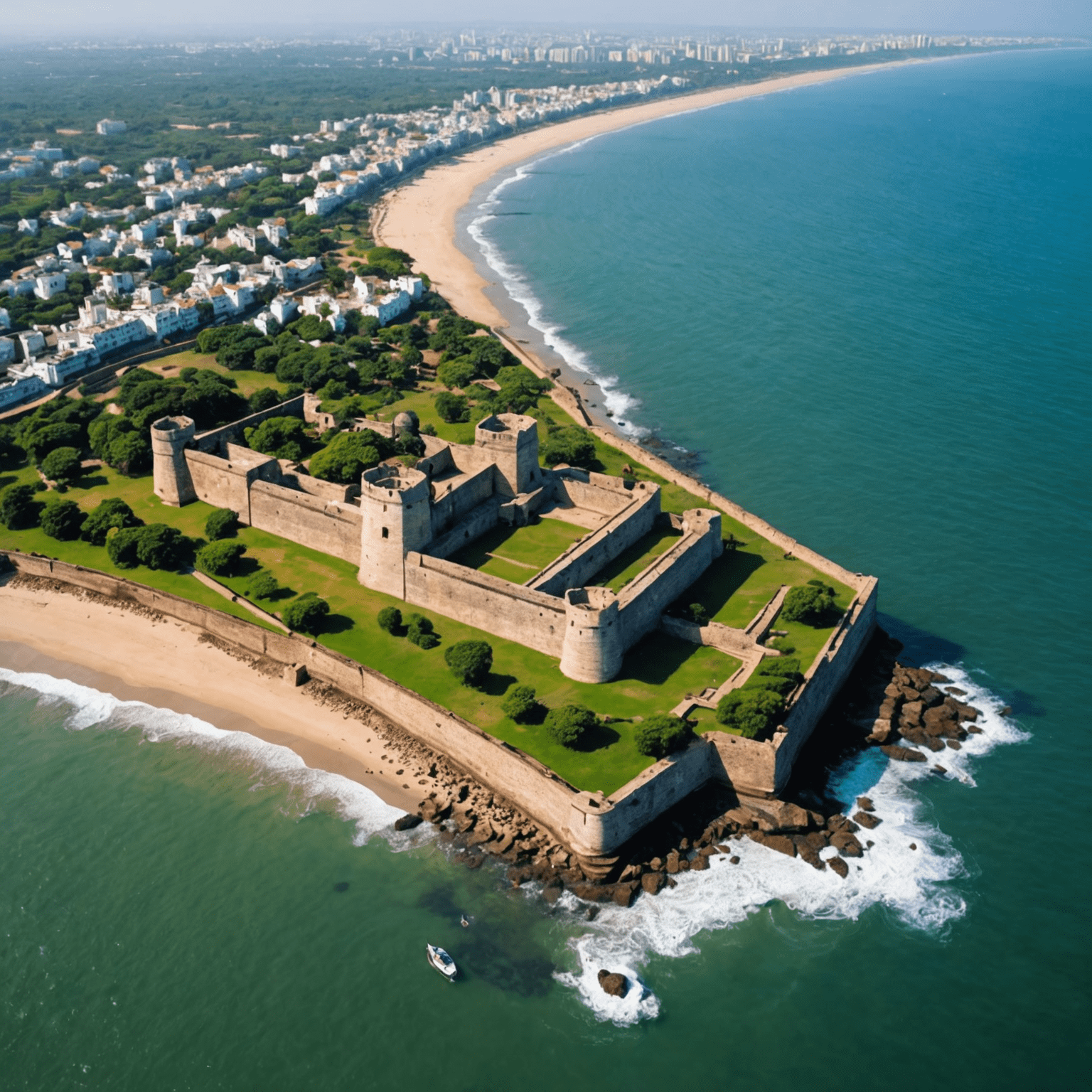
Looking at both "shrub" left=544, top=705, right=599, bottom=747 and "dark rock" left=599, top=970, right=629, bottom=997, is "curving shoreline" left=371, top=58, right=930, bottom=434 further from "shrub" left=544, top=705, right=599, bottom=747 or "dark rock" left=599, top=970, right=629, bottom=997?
"dark rock" left=599, top=970, right=629, bottom=997

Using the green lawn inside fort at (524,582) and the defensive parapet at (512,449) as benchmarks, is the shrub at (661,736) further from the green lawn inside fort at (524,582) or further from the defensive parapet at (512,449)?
the defensive parapet at (512,449)

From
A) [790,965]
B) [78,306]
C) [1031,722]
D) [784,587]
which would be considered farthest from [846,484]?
[78,306]

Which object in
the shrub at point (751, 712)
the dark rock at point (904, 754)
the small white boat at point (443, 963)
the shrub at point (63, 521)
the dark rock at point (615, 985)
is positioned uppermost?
the shrub at point (751, 712)

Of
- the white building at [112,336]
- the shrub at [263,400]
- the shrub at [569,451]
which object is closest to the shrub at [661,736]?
the shrub at [569,451]

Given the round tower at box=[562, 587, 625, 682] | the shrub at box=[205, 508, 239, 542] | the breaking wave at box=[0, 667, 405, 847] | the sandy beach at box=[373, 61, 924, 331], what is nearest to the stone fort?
the round tower at box=[562, 587, 625, 682]

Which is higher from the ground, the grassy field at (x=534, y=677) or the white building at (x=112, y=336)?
the grassy field at (x=534, y=677)

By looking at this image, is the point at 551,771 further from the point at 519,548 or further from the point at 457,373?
the point at 457,373

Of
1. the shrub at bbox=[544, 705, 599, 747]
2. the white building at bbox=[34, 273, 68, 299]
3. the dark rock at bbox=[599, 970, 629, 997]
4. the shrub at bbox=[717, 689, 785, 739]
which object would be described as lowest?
the white building at bbox=[34, 273, 68, 299]
